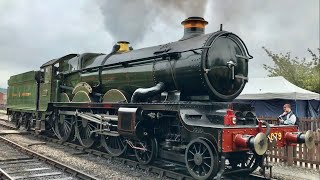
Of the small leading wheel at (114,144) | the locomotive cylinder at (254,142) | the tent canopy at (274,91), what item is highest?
the tent canopy at (274,91)

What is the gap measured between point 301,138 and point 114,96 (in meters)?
4.78

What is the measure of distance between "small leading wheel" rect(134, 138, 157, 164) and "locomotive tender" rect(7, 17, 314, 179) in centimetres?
2

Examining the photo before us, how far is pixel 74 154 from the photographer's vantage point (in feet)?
32.3

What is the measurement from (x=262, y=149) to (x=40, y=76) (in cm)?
1046

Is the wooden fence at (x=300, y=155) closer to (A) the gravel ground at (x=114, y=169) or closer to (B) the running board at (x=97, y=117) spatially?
(A) the gravel ground at (x=114, y=169)

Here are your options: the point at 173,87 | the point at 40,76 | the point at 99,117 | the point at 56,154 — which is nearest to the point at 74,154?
the point at 56,154

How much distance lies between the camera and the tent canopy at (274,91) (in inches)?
611

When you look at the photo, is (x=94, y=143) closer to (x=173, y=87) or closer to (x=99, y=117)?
(x=99, y=117)

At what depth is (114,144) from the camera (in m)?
9.48

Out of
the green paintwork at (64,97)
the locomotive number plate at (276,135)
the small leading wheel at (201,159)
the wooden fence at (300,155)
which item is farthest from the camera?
the green paintwork at (64,97)

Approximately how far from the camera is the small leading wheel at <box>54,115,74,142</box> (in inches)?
443

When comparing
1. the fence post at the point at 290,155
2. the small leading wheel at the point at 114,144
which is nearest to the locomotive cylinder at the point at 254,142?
the small leading wheel at the point at 114,144

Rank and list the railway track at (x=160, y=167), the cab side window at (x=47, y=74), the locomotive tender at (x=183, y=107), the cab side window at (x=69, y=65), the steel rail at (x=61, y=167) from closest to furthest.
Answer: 1. the locomotive tender at (x=183, y=107)
2. the steel rail at (x=61, y=167)
3. the railway track at (x=160, y=167)
4. the cab side window at (x=69, y=65)
5. the cab side window at (x=47, y=74)

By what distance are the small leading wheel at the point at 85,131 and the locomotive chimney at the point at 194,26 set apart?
4.09 meters
